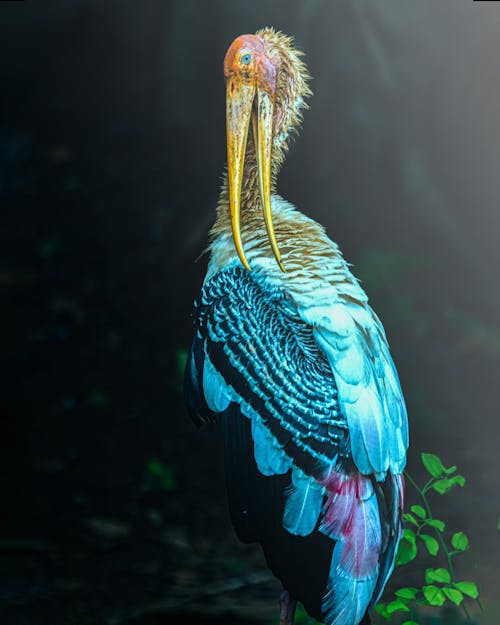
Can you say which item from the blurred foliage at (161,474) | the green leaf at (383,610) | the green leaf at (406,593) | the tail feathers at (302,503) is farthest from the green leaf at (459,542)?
the blurred foliage at (161,474)

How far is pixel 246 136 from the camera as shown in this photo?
2525mm

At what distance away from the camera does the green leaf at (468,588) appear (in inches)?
108

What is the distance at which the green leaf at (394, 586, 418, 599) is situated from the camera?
2668 mm

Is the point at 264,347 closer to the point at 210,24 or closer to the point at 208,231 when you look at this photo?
the point at 208,231

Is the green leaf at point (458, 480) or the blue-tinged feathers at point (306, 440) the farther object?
the green leaf at point (458, 480)

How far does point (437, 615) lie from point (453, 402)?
78cm

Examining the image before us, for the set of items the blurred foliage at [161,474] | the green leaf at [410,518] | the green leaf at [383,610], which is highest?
the blurred foliage at [161,474]

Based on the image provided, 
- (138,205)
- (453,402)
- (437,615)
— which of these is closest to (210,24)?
(138,205)

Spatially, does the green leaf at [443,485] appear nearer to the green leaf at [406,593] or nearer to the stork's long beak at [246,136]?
the green leaf at [406,593]

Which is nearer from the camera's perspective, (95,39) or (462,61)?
(95,39)

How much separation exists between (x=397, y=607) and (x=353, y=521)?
57cm

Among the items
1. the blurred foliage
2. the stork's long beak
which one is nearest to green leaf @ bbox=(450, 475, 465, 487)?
the blurred foliage

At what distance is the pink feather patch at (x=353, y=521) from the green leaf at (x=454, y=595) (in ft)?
1.68

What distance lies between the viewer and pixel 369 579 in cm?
238
